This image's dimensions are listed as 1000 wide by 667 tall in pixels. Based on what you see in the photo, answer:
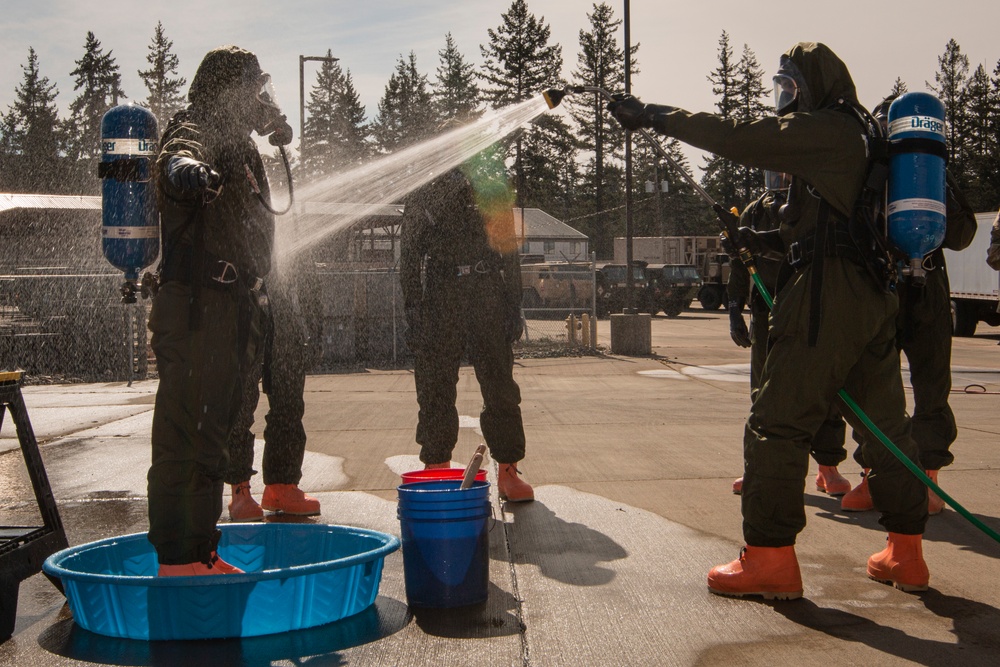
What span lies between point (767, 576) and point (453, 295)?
7.43 ft

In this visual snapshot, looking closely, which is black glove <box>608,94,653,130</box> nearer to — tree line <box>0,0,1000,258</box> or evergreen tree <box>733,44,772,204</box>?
tree line <box>0,0,1000,258</box>

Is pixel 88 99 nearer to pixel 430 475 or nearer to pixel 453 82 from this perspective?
pixel 453 82

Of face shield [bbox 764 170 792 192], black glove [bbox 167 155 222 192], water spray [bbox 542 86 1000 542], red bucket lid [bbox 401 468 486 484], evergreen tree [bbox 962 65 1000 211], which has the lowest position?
red bucket lid [bbox 401 468 486 484]

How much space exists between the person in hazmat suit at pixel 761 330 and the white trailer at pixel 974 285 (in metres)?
18.2

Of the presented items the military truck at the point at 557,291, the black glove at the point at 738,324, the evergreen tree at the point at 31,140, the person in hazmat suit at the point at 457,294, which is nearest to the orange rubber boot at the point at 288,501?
the person in hazmat suit at the point at 457,294

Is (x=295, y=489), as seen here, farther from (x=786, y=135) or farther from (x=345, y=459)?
(x=786, y=135)

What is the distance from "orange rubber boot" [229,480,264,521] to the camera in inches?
197

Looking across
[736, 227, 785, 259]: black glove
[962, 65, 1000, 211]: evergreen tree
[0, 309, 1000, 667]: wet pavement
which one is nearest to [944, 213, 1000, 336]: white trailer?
[0, 309, 1000, 667]: wet pavement

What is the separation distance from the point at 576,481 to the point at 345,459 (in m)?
1.66

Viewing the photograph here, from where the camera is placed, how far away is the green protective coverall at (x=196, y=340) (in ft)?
11.2

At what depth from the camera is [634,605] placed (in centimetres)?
360

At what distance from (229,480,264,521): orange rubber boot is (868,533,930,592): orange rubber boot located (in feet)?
9.65

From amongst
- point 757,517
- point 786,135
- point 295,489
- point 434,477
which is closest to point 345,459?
point 295,489

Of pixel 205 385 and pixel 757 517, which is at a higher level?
pixel 205 385
